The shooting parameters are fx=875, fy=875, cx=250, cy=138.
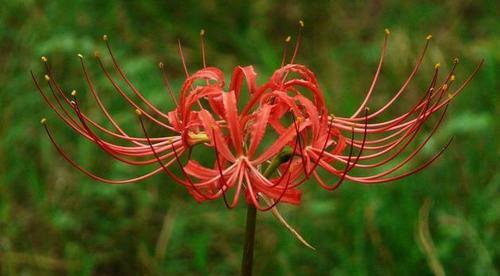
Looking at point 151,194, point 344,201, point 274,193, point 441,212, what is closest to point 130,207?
point 151,194

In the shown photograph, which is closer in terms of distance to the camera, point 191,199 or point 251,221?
point 251,221

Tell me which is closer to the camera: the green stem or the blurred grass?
the green stem

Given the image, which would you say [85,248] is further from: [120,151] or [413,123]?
[413,123]

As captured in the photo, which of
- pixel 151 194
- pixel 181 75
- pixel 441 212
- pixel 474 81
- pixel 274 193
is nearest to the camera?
pixel 274 193

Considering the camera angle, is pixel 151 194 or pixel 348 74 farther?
pixel 348 74

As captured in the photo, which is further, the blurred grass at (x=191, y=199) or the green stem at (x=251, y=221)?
the blurred grass at (x=191, y=199)

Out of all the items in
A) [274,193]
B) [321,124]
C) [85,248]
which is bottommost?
[85,248]

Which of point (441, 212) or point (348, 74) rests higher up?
point (348, 74)

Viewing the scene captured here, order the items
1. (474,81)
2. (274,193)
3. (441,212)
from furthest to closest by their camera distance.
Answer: (474,81) < (441,212) < (274,193)
